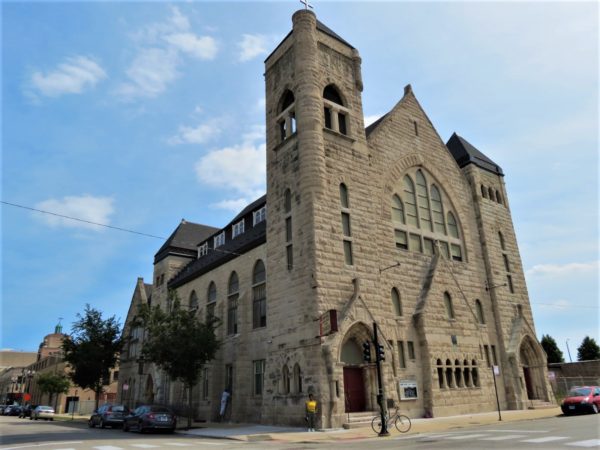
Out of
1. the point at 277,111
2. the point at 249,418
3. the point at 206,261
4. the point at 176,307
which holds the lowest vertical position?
the point at 249,418

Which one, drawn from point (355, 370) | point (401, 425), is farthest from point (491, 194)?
Result: point (401, 425)

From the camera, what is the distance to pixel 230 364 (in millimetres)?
31672

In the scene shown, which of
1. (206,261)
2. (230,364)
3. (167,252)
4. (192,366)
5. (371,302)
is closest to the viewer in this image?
(371,302)

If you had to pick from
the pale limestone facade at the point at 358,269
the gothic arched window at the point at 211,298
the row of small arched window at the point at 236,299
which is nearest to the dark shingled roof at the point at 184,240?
the row of small arched window at the point at 236,299

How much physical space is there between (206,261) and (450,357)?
21224 mm

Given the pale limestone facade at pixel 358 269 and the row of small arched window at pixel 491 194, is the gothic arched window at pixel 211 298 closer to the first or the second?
the pale limestone facade at pixel 358 269

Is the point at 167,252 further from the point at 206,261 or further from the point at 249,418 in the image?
the point at 249,418

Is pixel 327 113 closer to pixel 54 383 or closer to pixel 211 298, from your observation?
pixel 211 298

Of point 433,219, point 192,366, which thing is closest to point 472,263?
point 433,219

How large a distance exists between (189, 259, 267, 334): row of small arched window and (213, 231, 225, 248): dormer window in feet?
16.3

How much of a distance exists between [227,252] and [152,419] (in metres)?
12.1

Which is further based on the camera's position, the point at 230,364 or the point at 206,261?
the point at 206,261

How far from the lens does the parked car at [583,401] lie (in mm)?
22906

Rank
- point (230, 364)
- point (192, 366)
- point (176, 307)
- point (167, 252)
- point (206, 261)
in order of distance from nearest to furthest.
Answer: point (192, 366) → point (176, 307) → point (230, 364) → point (206, 261) → point (167, 252)
